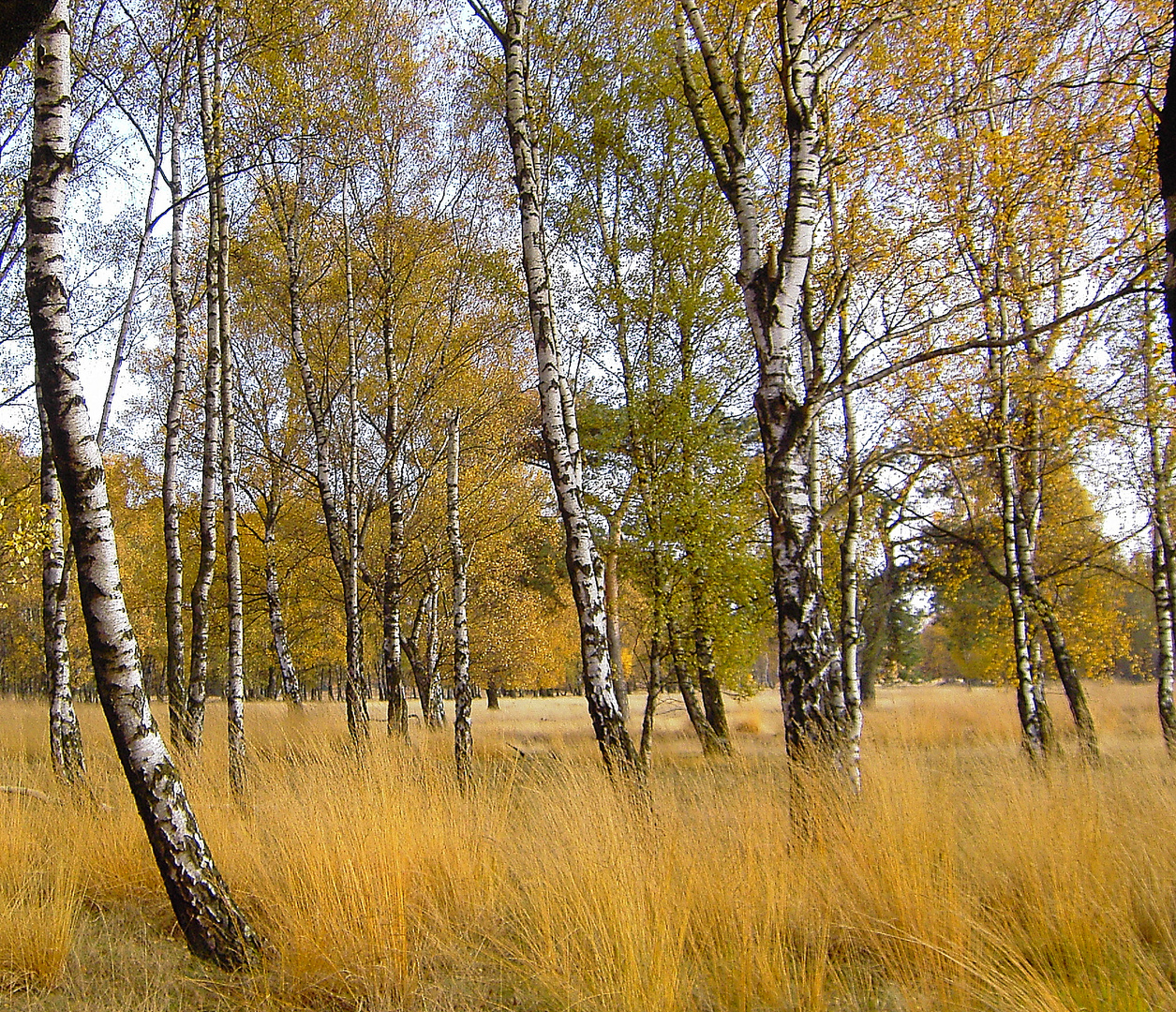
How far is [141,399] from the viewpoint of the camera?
634 inches

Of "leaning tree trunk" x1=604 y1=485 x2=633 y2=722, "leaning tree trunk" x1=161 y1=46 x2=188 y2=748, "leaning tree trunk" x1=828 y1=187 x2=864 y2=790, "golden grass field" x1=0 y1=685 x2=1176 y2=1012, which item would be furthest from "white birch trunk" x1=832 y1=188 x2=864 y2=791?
"leaning tree trunk" x1=161 y1=46 x2=188 y2=748

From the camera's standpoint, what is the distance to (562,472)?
6.14 metres

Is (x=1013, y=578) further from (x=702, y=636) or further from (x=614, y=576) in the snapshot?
(x=614, y=576)

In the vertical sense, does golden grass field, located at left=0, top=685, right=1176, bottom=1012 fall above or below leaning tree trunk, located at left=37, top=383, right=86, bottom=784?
below

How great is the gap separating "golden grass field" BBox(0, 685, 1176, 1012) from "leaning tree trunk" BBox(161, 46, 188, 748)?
14.7 ft

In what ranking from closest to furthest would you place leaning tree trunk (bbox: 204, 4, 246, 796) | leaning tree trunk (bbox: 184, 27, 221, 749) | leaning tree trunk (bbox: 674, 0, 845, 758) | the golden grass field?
the golden grass field < leaning tree trunk (bbox: 674, 0, 845, 758) < leaning tree trunk (bbox: 204, 4, 246, 796) < leaning tree trunk (bbox: 184, 27, 221, 749)

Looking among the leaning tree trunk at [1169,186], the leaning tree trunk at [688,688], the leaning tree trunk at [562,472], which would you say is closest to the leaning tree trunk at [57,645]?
the leaning tree trunk at [562,472]

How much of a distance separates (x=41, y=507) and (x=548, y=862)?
4402 millimetres

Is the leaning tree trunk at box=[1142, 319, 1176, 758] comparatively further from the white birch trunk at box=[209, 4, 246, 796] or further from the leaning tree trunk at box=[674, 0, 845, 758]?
the white birch trunk at box=[209, 4, 246, 796]

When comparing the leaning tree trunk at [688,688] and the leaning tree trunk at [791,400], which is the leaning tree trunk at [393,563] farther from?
the leaning tree trunk at [791,400]

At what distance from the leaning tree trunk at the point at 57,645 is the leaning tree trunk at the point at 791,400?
6726 millimetres

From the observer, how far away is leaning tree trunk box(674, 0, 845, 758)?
14.5ft

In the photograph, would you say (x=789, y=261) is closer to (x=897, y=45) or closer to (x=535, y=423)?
(x=897, y=45)

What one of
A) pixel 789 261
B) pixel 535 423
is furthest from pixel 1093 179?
pixel 535 423
